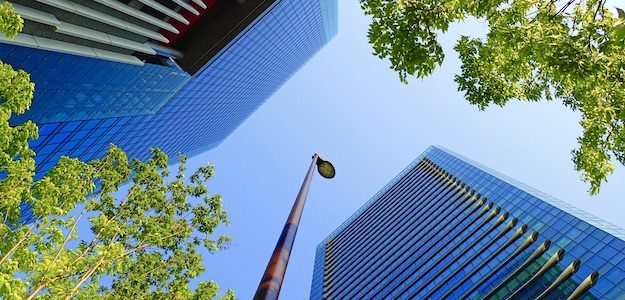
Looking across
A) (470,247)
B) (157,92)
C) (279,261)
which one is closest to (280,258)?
(279,261)

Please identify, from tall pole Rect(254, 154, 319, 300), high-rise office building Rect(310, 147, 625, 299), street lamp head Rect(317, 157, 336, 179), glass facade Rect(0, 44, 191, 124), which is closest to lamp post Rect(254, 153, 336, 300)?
tall pole Rect(254, 154, 319, 300)

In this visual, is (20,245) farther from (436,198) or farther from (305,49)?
(305,49)

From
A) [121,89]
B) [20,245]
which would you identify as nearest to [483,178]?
[121,89]

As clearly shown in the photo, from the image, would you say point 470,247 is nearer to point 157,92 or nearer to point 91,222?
point 157,92

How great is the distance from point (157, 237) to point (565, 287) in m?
35.2

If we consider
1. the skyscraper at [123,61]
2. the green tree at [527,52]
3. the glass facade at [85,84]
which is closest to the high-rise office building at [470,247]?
the green tree at [527,52]

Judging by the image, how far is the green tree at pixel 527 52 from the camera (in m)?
8.80

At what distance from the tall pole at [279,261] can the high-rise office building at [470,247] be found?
→ 3210cm

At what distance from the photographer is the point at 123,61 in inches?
1190

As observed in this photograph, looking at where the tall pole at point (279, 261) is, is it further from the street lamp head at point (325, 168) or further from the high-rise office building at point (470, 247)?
the high-rise office building at point (470, 247)

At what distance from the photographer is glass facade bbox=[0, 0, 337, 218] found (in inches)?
1182

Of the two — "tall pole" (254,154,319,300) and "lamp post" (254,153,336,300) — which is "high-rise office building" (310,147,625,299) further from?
"tall pole" (254,154,319,300)

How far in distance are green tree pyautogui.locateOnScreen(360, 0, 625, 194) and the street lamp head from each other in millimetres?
3689

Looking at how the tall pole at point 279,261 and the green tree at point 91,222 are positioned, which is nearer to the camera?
the tall pole at point 279,261
